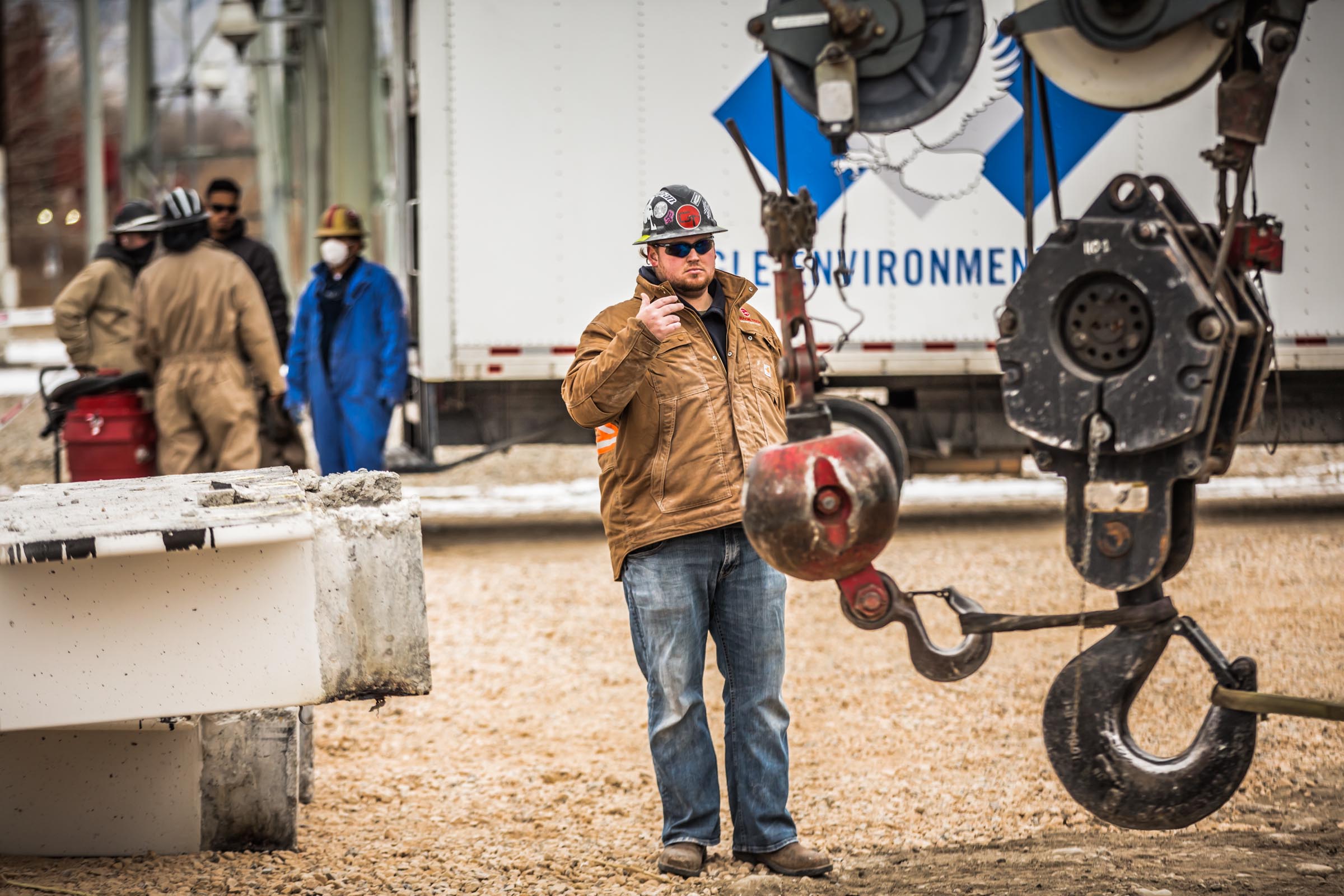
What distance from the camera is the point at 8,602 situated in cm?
333

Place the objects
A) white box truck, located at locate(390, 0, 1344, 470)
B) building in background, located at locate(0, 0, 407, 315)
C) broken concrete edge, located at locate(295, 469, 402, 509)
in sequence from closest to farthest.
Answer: broken concrete edge, located at locate(295, 469, 402, 509)
white box truck, located at locate(390, 0, 1344, 470)
building in background, located at locate(0, 0, 407, 315)

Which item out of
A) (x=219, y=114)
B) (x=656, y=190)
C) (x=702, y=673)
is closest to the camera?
(x=702, y=673)

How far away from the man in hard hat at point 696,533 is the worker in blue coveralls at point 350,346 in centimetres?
464

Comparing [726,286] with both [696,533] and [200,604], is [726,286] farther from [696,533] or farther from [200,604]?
[200,604]

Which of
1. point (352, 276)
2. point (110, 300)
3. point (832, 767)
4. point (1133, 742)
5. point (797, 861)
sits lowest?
point (832, 767)

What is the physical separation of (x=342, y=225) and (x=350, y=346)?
72cm

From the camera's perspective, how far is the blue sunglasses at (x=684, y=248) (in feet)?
13.7

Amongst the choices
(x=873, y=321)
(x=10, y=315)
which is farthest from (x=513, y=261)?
(x=10, y=315)

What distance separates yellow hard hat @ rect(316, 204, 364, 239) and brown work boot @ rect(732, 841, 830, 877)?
217 inches

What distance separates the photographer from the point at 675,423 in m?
4.20

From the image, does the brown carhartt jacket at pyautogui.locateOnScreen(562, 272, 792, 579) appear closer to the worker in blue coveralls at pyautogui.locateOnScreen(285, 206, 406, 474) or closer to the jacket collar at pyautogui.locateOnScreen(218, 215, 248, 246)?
the worker in blue coveralls at pyautogui.locateOnScreen(285, 206, 406, 474)

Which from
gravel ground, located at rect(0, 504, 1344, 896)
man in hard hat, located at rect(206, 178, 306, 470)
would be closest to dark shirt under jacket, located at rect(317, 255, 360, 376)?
man in hard hat, located at rect(206, 178, 306, 470)

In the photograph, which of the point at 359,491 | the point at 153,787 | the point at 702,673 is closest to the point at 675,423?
the point at 702,673

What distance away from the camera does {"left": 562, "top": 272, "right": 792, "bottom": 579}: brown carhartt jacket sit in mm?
4152
